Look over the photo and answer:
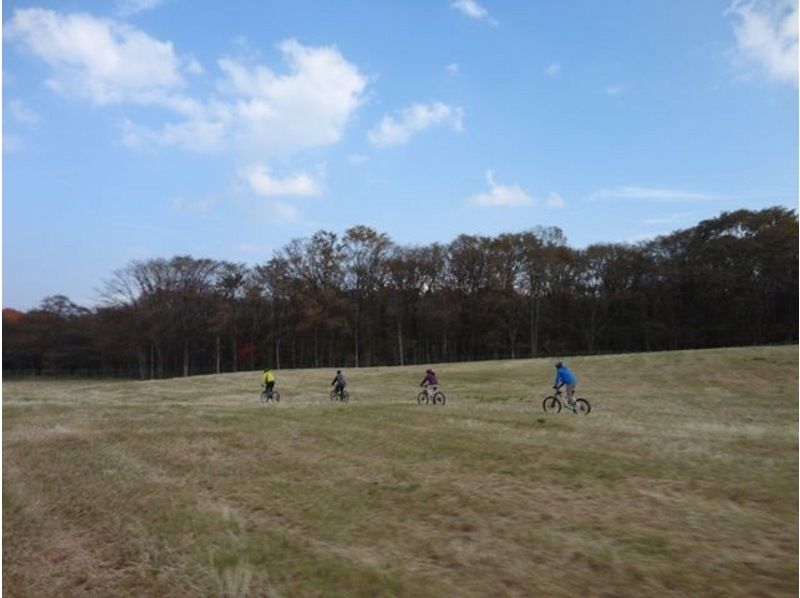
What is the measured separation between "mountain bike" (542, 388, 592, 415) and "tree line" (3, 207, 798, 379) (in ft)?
199

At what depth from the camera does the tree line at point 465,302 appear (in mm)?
85812

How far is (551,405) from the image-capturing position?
83.4 feet

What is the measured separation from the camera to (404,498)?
1083 centimetres

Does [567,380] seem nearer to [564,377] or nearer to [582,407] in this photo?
[564,377]

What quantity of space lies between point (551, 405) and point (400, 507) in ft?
53.4

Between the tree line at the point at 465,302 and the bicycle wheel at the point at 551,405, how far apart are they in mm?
60249

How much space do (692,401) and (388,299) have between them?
63.3 meters

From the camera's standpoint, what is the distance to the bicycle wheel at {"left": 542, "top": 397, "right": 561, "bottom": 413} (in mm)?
24766

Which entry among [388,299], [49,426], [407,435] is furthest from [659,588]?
[388,299]

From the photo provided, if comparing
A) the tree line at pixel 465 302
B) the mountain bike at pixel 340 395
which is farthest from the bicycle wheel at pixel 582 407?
the tree line at pixel 465 302

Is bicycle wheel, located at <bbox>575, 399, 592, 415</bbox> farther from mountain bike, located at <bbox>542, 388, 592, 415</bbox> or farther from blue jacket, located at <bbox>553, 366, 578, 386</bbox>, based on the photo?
blue jacket, located at <bbox>553, 366, 578, 386</bbox>

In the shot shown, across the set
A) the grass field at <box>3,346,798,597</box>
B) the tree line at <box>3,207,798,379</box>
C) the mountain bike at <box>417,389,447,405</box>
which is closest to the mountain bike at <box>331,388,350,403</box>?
the mountain bike at <box>417,389,447,405</box>

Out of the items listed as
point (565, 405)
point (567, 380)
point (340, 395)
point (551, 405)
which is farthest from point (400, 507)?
point (340, 395)

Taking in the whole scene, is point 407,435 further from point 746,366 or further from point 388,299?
point 388,299
